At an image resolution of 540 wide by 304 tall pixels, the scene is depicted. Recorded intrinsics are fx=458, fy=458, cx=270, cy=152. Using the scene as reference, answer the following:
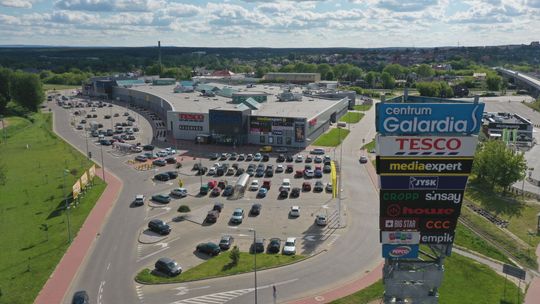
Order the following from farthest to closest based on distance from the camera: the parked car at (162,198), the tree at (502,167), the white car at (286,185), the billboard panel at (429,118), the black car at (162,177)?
the black car at (162,177) → the white car at (286,185) → the tree at (502,167) → the parked car at (162,198) → the billboard panel at (429,118)

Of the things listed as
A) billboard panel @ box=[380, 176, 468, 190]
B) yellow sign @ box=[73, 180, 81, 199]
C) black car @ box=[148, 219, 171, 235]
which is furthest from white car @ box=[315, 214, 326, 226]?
yellow sign @ box=[73, 180, 81, 199]

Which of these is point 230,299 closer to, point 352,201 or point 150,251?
point 150,251

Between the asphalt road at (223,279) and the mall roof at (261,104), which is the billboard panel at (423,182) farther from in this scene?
the mall roof at (261,104)

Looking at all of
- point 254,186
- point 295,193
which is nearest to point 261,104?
point 254,186

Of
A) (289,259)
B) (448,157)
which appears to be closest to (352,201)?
(289,259)

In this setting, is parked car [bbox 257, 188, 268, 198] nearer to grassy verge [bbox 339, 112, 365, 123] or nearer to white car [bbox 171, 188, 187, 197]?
white car [bbox 171, 188, 187, 197]

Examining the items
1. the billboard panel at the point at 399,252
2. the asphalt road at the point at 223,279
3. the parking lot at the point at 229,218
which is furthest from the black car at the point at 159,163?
the billboard panel at the point at 399,252
